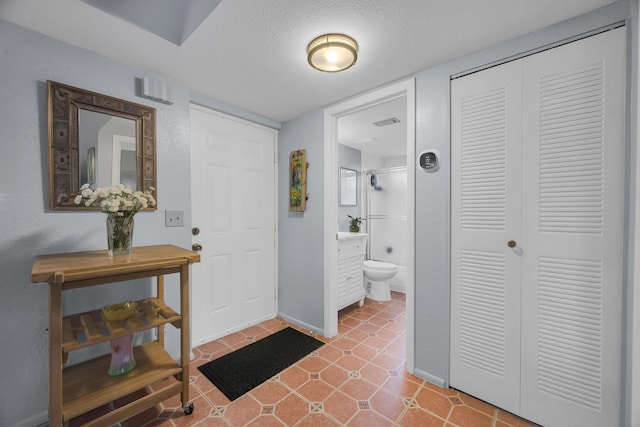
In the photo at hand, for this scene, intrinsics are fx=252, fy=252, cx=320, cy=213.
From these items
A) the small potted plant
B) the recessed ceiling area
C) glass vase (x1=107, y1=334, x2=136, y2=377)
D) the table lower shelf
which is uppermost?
the recessed ceiling area

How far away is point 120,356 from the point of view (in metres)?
1.44

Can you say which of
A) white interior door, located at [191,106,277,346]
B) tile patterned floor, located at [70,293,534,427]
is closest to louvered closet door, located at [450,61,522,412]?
tile patterned floor, located at [70,293,534,427]

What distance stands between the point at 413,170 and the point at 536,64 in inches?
33.9

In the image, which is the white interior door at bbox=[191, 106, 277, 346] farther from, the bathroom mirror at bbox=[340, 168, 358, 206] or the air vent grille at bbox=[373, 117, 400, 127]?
the bathroom mirror at bbox=[340, 168, 358, 206]

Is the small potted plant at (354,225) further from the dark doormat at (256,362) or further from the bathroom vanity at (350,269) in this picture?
the dark doormat at (256,362)

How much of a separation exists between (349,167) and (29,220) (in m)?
3.48

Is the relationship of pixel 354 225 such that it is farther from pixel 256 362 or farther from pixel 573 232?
pixel 573 232

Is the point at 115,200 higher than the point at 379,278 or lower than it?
higher

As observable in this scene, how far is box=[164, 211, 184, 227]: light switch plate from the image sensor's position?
1.90 metres

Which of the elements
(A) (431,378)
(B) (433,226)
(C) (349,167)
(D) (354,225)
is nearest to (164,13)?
(B) (433,226)

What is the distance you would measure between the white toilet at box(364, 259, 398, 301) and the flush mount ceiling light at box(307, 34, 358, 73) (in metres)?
2.45

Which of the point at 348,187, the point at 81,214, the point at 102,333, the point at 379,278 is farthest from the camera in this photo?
the point at 348,187

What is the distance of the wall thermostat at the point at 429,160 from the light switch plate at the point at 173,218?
73.5 inches

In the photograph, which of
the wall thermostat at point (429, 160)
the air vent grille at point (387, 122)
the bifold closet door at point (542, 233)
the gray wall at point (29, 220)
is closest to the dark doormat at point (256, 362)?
the gray wall at point (29, 220)
